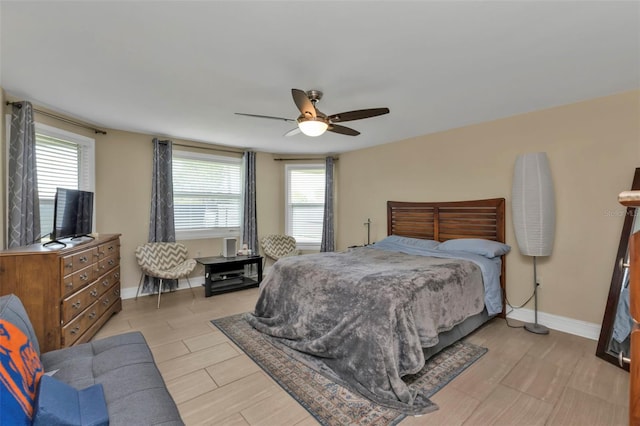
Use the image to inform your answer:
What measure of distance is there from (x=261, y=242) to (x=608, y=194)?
15.6 feet

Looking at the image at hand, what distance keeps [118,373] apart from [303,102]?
82.2 inches

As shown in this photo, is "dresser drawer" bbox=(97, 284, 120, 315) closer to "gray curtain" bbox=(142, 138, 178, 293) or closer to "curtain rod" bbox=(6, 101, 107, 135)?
"gray curtain" bbox=(142, 138, 178, 293)

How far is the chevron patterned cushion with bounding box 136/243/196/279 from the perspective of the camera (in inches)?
163

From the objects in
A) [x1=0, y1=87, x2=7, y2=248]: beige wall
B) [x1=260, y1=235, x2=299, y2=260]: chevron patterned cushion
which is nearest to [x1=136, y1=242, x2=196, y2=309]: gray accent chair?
[x1=260, y1=235, x2=299, y2=260]: chevron patterned cushion

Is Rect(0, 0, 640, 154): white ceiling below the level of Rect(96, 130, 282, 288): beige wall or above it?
above

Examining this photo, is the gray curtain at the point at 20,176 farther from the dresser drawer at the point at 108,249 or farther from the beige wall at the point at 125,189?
the beige wall at the point at 125,189

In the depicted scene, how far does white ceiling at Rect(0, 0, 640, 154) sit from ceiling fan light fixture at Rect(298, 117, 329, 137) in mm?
349

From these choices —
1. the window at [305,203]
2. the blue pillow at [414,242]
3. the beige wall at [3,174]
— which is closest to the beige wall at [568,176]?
the blue pillow at [414,242]

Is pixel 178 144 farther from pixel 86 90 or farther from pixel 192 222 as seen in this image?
pixel 86 90

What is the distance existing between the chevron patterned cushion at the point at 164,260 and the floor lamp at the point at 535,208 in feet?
13.8

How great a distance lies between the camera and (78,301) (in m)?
2.71

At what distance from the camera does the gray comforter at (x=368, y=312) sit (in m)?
2.14

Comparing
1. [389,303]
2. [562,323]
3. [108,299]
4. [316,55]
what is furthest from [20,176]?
[562,323]

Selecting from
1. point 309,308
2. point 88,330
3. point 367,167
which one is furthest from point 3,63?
point 367,167
